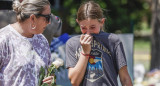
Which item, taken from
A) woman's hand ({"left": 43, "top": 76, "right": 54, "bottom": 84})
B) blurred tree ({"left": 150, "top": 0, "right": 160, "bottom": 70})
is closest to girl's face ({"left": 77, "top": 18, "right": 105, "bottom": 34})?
woman's hand ({"left": 43, "top": 76, "right": 54, "bottom": 84})

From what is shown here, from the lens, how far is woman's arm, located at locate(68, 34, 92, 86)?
2.57 metres

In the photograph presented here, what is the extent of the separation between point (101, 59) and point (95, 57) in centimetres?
5

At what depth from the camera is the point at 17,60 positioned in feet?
8.44

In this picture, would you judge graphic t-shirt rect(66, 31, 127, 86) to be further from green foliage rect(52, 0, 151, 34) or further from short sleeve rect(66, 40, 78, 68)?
green foliage rect(52, 0, 151, 34)

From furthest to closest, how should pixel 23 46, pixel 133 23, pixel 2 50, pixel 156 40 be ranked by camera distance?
1. pixel 133 23
2. pixel 156 40
3. pixel 23 46
4. pixel 2 50

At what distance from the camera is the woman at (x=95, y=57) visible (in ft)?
8.66

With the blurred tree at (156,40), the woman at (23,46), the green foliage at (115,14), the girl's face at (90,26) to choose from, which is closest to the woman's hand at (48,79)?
the woman at (23,46)

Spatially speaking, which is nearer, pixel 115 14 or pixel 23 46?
pixel 23 46

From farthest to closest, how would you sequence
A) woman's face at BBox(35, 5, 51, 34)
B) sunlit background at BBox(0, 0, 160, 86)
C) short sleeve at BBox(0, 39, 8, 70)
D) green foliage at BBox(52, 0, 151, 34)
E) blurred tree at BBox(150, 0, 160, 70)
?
green foliage at BBox(52, 0, 151, 34), blurred tree at BBox(150, 0, 160, 70), sunlit background at BBox(0, 0, 160, 86), woman's face at BBox(35, 5, 51, 34), short sleeve at BBox(0, 39, 8, 70)

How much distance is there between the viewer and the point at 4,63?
2.55 metres

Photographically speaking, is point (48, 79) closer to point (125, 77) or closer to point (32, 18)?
point (32, 18)

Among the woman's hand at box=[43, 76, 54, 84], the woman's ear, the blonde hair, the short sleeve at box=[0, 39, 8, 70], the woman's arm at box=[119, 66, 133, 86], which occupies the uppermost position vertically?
the blonde hair

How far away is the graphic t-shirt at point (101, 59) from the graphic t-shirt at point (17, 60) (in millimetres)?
305

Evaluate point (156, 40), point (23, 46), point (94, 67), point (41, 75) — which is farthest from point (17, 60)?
point (156, 40)
